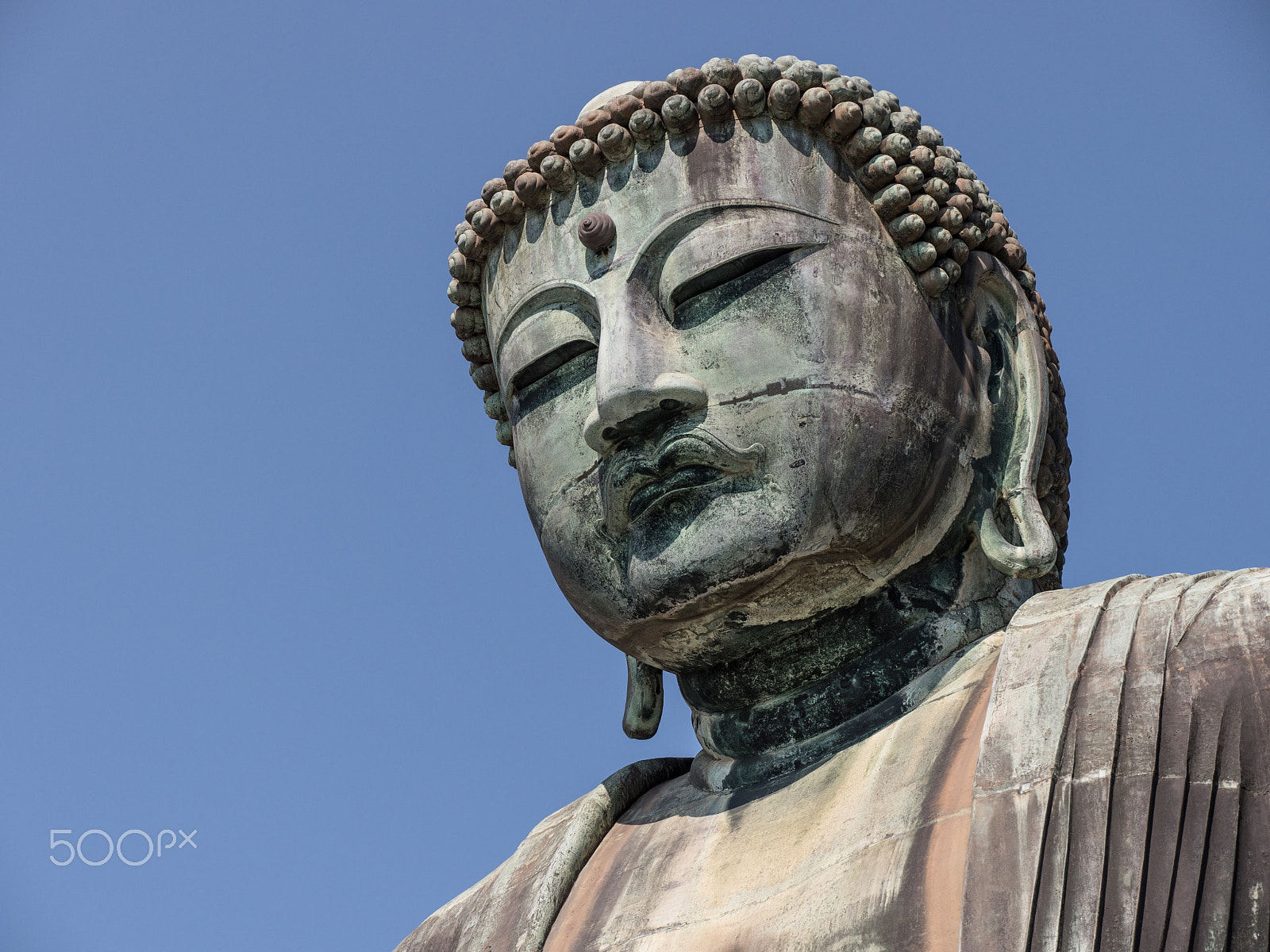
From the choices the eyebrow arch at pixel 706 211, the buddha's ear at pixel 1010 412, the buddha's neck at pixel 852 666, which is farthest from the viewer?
the eyebrow arch at pixel 706 211

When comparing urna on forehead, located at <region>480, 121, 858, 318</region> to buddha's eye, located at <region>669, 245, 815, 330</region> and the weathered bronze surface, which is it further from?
buddha's eye, located at <region>669, 245, 815, 330</region>

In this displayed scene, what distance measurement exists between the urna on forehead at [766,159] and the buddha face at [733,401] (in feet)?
0.07

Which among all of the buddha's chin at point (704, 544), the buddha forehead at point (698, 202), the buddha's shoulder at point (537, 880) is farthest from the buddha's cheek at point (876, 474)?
the buddha's shoulder at point (537, 880)

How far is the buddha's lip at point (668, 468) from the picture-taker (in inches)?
271

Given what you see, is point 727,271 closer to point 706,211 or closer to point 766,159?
point 706,211

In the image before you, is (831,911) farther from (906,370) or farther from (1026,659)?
(906,370)

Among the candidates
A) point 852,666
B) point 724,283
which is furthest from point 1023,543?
point 724,283

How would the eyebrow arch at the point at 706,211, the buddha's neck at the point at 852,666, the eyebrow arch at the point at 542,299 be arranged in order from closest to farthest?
the buddha's neck at the point at 852,666 < the eyebrow arch at the point at 706,211 < the eyebrow arch at the point at 542,299

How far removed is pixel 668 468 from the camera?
6969mm

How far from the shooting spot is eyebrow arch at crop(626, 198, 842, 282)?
287 inches

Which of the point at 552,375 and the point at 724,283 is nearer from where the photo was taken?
the point at 724,283

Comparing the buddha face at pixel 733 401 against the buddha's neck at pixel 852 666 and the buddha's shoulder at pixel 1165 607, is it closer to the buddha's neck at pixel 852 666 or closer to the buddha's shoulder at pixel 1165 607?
the buddha's neck at pixel 852 666

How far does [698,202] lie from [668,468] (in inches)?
43.3

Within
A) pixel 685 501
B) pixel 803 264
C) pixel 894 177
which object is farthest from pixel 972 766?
pixel 894 177
